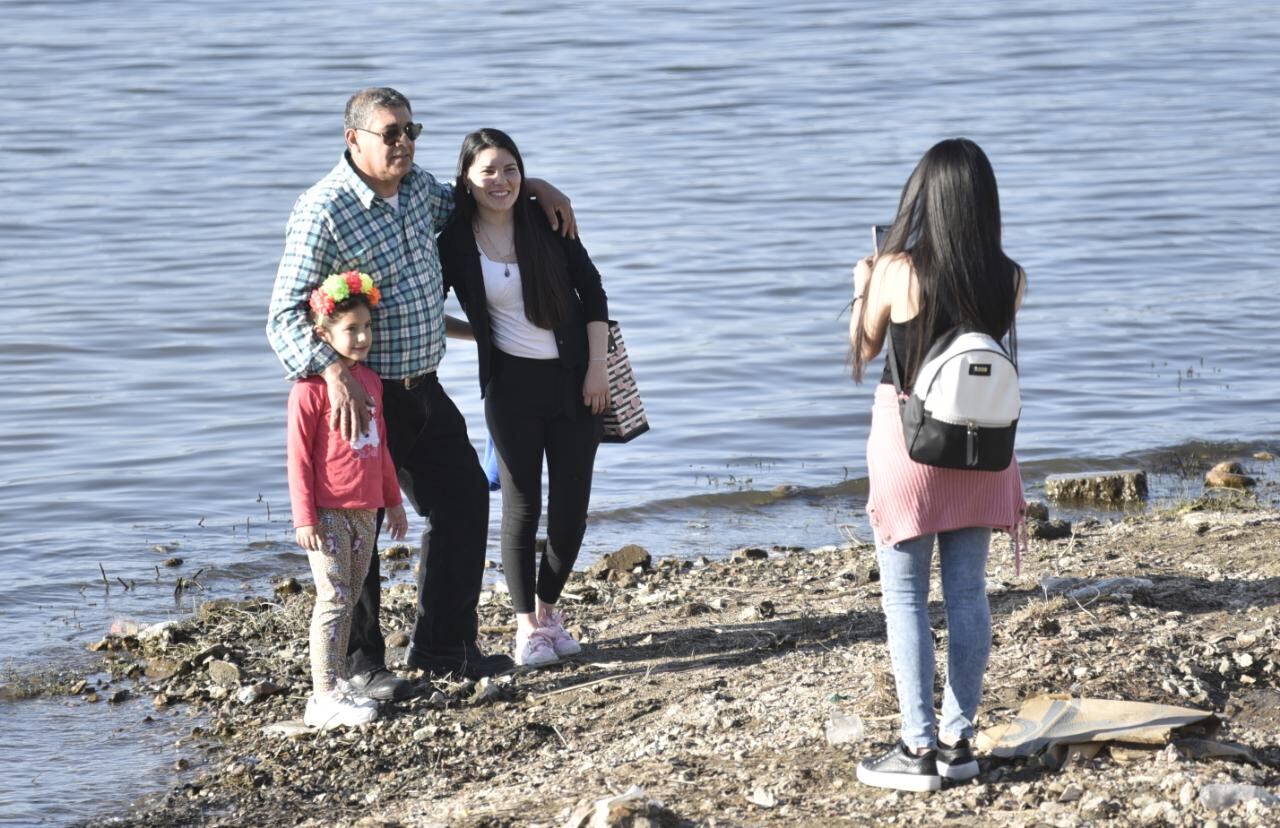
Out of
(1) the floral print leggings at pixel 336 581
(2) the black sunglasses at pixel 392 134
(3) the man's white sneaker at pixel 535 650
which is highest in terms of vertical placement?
(2) the black sunglasses at pixel 392 134

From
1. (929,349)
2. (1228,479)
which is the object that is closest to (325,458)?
(929,349)

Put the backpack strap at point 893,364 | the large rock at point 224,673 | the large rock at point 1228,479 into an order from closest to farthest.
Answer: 1. the backpack strap at point 893,364
2. the large rock at point 224,673
3. the large rock at point 1228,479

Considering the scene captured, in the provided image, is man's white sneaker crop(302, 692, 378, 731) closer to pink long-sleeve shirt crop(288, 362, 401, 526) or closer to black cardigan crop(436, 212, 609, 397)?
pink long-sleeve shirt crop(288, 362, 401, 526)

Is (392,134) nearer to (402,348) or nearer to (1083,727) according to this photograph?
(402,348)

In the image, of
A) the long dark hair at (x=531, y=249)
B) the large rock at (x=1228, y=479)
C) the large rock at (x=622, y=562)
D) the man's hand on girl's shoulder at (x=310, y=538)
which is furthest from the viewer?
the large rock at (x=1228, y=479)

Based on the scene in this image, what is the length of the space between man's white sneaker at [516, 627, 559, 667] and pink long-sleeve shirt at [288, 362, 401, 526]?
954 millimetres

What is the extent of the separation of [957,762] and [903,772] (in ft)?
0.48

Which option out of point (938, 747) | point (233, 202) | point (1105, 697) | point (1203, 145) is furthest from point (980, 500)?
point (1203, 145)

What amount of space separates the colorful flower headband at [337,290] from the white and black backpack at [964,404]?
198cm

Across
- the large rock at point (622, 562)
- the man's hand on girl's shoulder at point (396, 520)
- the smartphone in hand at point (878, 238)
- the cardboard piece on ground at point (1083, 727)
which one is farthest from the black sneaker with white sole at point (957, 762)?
the large rock at point (622, 562)

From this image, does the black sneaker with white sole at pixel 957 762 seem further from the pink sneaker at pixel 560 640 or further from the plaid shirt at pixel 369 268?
the plaid shirt at pixel 369 268

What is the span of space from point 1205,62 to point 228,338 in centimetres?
1782

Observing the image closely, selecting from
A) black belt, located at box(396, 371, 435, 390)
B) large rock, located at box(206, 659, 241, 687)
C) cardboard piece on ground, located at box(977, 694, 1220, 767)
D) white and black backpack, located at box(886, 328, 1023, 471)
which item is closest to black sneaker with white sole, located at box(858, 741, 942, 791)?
cardboard piece on ground, located at box(977, 694, 1220, 767)

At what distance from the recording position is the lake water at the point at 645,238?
383 inches
